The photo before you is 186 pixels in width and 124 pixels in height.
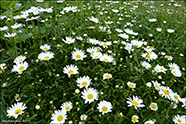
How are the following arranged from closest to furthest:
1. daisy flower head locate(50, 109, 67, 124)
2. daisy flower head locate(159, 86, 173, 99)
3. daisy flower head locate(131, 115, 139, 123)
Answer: daisy flower head locate(50, 109, 67, 124) → daisy flower head locate(131, 115, 139, 123) → daisy flower head locate(159, 86, 173, 99)

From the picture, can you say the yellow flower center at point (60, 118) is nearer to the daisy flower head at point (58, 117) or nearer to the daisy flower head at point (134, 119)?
the daisy flower head at point (58, 117)

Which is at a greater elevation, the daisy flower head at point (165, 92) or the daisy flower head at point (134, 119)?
the daisy flower head at point (165, 92)

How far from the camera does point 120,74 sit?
6.73ft

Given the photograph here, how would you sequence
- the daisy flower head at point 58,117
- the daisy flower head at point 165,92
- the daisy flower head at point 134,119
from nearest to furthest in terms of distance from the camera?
the daisy flower head at point 58,117, the daisy flower head at point 134,119, the daisy flower head at point 165,92

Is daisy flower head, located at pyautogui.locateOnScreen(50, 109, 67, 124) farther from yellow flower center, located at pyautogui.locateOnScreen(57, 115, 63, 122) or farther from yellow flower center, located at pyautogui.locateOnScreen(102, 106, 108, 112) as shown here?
yellow flower center, located at pyautogui.locateOnScreen(102, 106, 108, 112)

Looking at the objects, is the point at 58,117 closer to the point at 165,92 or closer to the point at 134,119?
the point at 134,119

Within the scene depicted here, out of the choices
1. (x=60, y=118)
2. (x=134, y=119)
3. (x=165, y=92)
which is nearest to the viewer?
(x=60, y=118)

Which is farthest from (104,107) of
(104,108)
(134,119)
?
(134,119)

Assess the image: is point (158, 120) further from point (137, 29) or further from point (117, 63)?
point (137, 29)

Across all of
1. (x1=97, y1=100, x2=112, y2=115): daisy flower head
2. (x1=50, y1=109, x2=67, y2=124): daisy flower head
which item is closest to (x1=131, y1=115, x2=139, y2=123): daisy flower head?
(x1=97, y1=100, x2=112, y2=115): daisy flower head

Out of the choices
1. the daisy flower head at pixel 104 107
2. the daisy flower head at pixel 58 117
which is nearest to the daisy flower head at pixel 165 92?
the daisy flower head at pixel 104 107

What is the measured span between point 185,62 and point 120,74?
4.71 ft

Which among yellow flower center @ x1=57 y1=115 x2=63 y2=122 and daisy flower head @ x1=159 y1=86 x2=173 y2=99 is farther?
daisy flower head @ x1=159 y1=86 x2=173 y2=99

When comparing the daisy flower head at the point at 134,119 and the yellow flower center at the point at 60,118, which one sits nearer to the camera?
the yellow flower center at the point at 60,118
